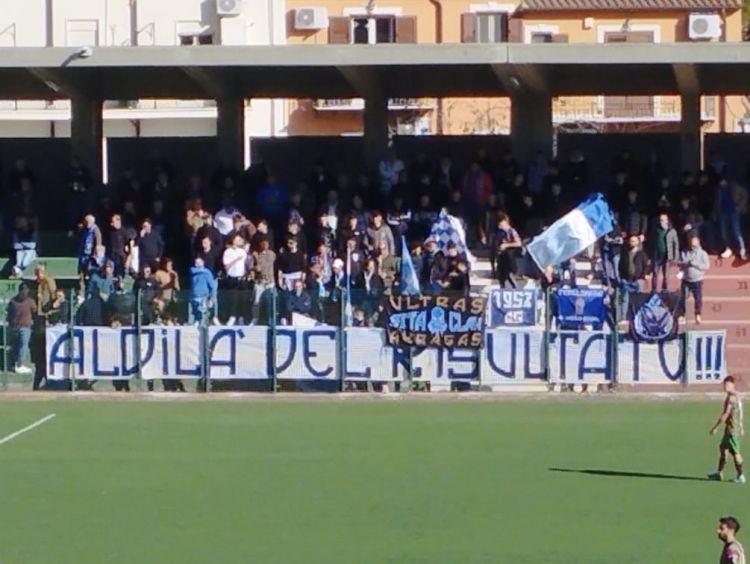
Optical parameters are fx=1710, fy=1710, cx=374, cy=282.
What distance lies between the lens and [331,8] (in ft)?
168

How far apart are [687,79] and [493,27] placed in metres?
19.2

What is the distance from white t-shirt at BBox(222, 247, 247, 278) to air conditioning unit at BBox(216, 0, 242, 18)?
19.2m

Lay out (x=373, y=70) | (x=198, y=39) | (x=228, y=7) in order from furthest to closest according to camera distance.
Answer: (x=198, y=39)
(x=228, y=7)
(x=373, y=70)

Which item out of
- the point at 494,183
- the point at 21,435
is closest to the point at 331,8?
the point at 494,183

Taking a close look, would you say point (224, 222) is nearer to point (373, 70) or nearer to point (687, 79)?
point (373, 70)

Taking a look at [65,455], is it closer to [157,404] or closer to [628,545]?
[157,404]

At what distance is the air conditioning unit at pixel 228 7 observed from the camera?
4750 cm

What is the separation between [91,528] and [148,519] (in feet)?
2.41

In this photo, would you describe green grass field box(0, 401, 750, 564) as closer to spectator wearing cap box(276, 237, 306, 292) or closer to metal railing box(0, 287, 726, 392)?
metal railing box(0, 287, 726, 392)

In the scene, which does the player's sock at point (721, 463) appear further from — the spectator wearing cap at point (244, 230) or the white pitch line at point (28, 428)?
the spectator wearing cap at point (244, 230)

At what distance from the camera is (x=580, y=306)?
28.6 meters

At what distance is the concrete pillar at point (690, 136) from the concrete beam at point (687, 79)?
45cm

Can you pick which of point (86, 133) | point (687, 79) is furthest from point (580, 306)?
point (86, 133)

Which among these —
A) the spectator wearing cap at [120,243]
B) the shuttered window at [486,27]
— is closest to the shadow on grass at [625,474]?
the spectator wearing cap at [120,243]
